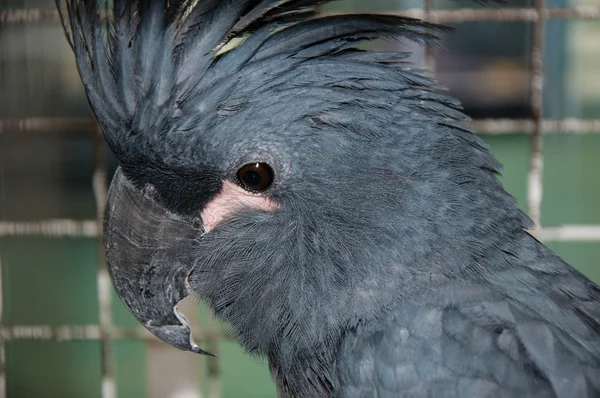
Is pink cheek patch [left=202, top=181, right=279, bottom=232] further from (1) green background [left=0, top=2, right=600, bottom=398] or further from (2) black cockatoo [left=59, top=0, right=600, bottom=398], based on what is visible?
(1) green background [left=0, top=2, right=600, bottom=398]

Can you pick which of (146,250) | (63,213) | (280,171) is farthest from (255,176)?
(63,213)

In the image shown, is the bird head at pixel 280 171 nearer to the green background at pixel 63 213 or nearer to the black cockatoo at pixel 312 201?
the black cockatoo at pixel 312 201

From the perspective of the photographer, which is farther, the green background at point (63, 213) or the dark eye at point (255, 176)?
the green background at point (63, 213)

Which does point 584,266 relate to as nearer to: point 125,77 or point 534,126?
point 534,126

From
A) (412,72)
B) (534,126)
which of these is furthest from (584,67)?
(412,72)

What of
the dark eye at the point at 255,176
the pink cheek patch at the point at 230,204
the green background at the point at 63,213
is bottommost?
the green background at the point at 63,213

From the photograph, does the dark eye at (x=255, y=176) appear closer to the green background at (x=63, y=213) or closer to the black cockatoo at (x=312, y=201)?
the black cockatoo at (x=312, y=201)

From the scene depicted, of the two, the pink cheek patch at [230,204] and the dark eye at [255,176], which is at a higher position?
the dark eye at [255,176]

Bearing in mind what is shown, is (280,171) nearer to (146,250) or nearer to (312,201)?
(312,201)

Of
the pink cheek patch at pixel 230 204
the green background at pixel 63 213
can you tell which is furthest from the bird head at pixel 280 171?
the green background at pixel 63 213
